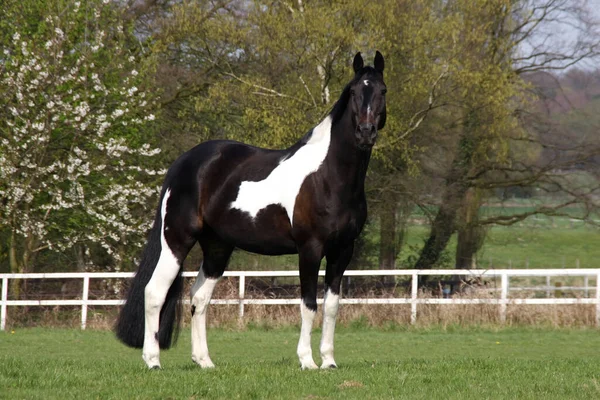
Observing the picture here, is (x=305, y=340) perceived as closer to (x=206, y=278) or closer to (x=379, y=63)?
(x=206, y=278)

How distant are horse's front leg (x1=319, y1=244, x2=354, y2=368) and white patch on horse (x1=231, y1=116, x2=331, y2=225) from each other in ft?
1.72

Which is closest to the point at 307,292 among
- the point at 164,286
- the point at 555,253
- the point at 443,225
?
the point at 164,286

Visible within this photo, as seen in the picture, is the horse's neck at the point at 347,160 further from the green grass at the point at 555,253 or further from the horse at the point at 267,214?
the green grass at the point at 555,253

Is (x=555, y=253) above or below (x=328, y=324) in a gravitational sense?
above

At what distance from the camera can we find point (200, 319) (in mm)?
8703

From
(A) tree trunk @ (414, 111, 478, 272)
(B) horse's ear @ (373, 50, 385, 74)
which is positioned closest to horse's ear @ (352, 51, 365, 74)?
(B) horse's ear @ (373, 50, 385, 74)

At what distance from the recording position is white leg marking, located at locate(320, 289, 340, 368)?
8.02 meters

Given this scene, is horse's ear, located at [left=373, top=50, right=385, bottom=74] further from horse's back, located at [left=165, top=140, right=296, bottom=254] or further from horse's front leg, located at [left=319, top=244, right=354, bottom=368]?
horse's front leg, located at [left=319, top=244, right=354, bottom=368]

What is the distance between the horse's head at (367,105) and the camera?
7.33 metres

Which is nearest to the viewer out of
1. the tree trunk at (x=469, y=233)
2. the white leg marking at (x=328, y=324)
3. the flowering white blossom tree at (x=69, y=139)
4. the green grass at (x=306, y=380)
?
the green grass at (x=306, y=380)

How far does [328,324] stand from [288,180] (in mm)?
1342

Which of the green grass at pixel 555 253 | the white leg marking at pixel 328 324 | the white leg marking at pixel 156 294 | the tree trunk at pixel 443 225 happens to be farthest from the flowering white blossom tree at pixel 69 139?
the green grass at pixel 555 253

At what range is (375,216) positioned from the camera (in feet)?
89.9

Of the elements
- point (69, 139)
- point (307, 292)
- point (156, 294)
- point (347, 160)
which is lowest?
point (156, 294)
